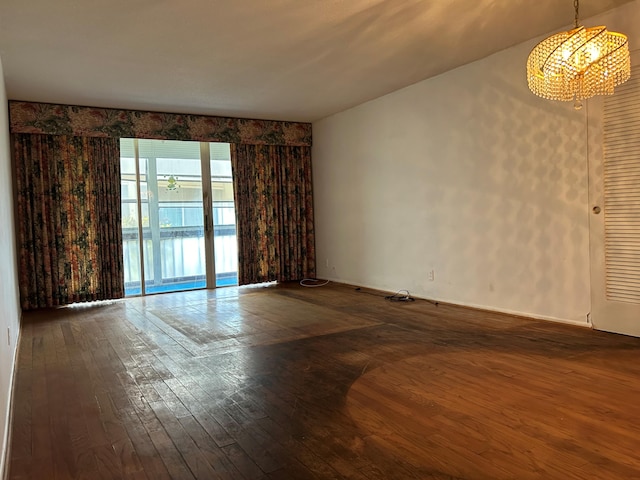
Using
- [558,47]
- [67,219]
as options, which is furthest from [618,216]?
[67,219]

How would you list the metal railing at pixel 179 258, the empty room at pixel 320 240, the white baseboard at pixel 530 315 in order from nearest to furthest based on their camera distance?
1. the empty room at pixel 320 240
2. the white baseboard at pixel 530 315
3. the metal railing at pixel 179 258

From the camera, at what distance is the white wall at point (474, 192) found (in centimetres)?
401

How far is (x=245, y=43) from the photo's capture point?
3924 mm

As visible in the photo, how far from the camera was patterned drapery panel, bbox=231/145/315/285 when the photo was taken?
279 inches

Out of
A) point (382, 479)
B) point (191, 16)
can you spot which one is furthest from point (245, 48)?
point (382, 479)

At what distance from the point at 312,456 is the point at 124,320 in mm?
3552

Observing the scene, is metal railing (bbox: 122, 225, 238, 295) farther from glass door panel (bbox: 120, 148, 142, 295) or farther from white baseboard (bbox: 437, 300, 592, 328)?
white baseboard (bbox: 437, 300, 592, 328)

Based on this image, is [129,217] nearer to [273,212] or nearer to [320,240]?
[273,212]

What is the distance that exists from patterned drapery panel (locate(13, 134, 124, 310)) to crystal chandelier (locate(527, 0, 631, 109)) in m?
5.29

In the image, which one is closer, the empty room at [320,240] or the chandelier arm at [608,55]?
the empty room at [320,240]

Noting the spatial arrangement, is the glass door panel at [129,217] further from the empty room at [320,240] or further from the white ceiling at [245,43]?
the white ceiling at [245,43]

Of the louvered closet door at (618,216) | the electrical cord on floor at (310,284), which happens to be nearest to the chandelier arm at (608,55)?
the louvered closet door at (618,216)

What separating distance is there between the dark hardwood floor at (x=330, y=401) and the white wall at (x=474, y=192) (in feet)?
1.73

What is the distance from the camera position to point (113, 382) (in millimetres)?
2996
